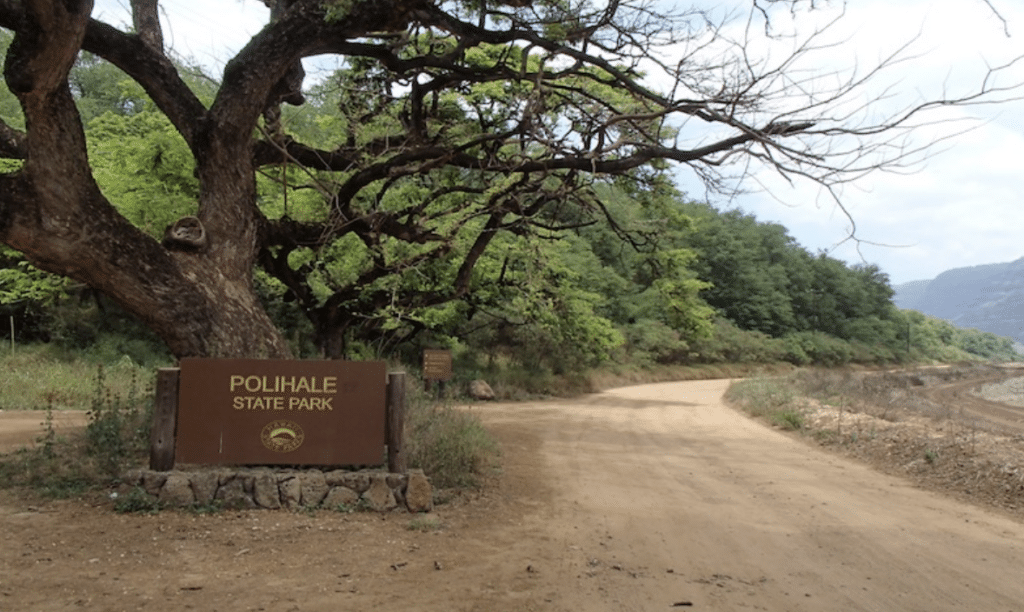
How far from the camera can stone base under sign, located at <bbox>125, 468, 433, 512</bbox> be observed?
23.6ft

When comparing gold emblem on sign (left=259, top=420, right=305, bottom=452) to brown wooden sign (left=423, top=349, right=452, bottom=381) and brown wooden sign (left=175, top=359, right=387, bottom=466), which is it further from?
brown wooden sign (left=423, top=349, right=452, bottom=381)

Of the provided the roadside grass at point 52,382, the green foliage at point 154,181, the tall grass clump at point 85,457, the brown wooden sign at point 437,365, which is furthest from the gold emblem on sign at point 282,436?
the brown wooden sign at point 437,365

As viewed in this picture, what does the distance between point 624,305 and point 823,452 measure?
107ft

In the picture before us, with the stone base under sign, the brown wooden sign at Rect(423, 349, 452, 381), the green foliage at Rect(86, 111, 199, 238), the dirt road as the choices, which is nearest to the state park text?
the stone base under sign

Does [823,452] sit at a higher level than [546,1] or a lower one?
lower

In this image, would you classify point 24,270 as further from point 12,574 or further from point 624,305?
point 624,305

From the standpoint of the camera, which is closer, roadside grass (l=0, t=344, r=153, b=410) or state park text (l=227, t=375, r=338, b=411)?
state park text (l=227, t=375, r=338, b=411)

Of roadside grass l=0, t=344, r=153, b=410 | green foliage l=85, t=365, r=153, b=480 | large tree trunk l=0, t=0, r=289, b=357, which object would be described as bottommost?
green foliage l=85, t=365, r=153, b=480

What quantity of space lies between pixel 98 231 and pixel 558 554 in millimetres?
5750

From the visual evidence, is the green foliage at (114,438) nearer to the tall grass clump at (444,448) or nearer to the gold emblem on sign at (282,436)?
the gold emblem on sign at (282,436)

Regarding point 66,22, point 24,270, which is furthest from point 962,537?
point 24,270

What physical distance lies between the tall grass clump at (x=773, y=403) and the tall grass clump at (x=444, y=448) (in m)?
8.28

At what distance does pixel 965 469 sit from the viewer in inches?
388

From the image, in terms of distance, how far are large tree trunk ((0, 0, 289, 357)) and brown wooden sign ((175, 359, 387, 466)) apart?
3.03 ft
